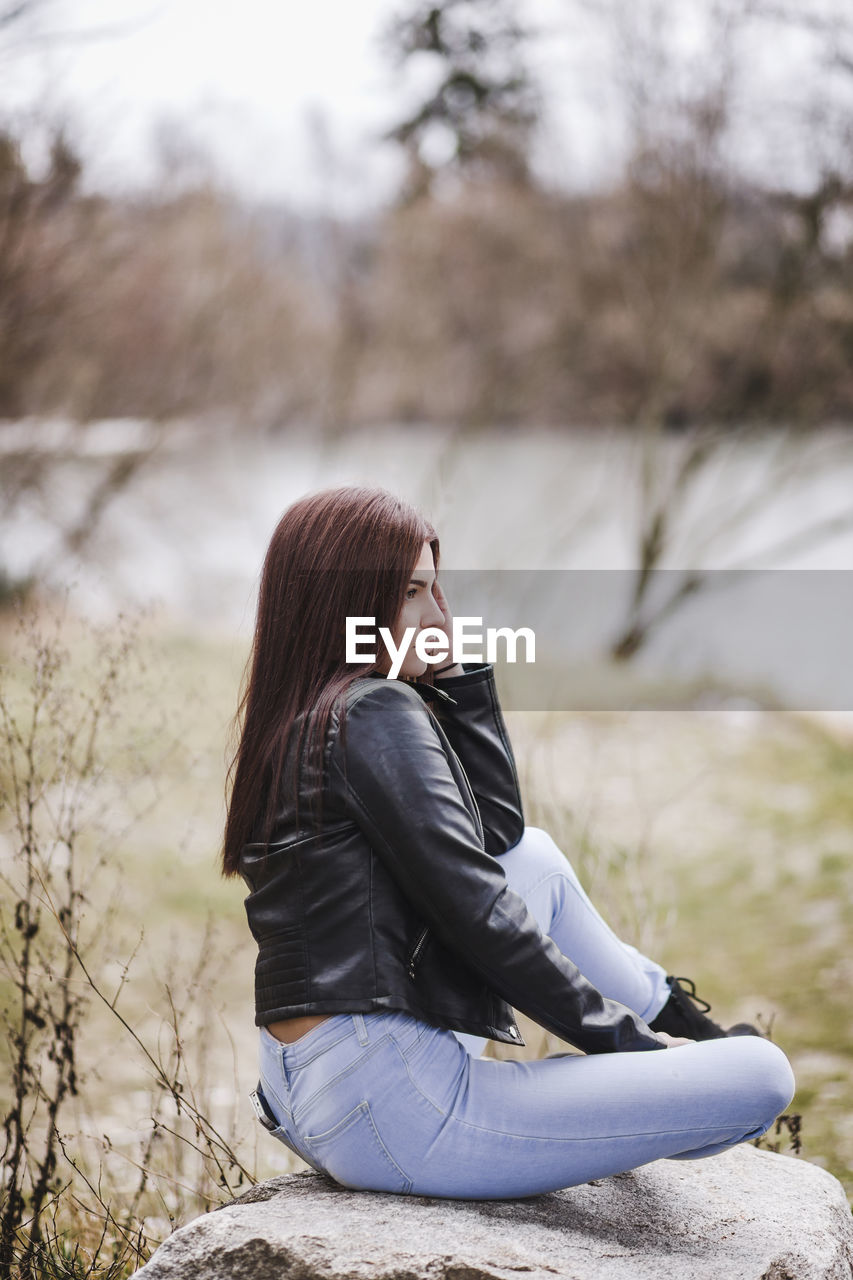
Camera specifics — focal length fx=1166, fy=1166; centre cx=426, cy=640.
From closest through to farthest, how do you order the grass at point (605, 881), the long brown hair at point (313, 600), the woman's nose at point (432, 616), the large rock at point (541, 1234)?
the large rock at point (541, 1234)
the long brown hair at point (313, 600)
the woman's nose at point (432, 616)
the grass at point (605, 881)

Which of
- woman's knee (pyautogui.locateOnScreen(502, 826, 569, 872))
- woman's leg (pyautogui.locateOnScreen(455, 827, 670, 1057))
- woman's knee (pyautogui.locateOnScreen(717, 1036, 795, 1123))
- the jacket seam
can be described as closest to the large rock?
woman's knee (pyautogui.locateOnScreen(717, 1036, 795, 1123))

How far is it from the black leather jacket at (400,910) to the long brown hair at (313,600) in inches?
3.3

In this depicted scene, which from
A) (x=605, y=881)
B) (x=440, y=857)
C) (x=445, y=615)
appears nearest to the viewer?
(x=440, y=857)

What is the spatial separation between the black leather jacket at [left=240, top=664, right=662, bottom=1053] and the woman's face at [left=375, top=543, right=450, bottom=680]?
12 centimetres

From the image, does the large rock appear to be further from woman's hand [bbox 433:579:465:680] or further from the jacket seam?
woman's hand [bbox 433:579:465:680]

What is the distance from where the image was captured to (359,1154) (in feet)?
5.70

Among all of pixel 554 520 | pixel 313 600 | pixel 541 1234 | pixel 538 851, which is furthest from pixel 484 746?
pixel 554 520

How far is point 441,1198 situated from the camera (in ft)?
5.84

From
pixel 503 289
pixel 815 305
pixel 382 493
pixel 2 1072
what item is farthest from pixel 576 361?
pixel 382 493

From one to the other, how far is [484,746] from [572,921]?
36 centimetres

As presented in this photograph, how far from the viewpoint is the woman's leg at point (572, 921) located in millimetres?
2111

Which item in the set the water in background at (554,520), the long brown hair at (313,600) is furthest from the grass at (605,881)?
the water in background at (554,520)

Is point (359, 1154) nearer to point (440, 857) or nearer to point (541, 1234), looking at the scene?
point (541, 1234)

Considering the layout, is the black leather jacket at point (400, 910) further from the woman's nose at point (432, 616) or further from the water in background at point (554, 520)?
the water in background at point (554, 520)
